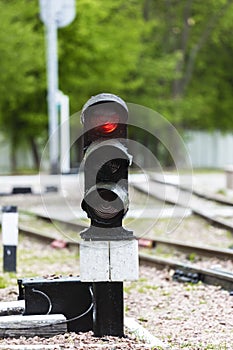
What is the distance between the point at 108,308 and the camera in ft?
21.4

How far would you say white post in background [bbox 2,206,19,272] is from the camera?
10.7 meters

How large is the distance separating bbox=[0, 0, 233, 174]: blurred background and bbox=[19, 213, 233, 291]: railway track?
1432 centimetres

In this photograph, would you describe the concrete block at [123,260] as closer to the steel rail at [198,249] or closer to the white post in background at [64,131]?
the steel rail at [198,249]

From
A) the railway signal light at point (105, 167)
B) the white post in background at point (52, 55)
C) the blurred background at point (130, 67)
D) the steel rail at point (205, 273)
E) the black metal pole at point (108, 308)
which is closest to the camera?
the railway signal light at point (105, 167)

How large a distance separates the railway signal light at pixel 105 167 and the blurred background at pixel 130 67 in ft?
71.7

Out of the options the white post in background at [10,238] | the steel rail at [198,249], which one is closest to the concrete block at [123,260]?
the white post in background at [10,238]

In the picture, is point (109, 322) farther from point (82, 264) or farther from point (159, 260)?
point (159, 260)

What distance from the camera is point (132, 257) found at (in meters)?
6.42

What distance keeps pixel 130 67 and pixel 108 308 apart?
31.3m

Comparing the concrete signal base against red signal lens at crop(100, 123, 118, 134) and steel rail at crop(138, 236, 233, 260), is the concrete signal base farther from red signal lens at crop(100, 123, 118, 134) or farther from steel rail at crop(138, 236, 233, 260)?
steel rail at crop(138, 236, 233, 260)

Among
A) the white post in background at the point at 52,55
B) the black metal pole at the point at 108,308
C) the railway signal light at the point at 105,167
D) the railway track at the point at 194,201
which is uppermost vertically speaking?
the white post in background at the point at 52,55

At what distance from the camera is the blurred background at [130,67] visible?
112 ft

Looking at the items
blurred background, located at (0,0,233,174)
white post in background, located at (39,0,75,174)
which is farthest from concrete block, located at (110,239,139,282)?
blurred background, located at (0,0,233,174)

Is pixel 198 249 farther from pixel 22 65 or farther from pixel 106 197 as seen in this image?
pixel 22 65
